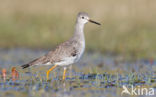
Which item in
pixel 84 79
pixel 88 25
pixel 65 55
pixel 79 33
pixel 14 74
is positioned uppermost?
pixel 88 25

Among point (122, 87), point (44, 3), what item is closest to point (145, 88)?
point (122, 87)

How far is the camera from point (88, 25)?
16.4 m

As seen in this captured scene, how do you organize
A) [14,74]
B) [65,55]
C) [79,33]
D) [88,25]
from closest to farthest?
[65,55] → [14,74] → [79,33] → [88,25]

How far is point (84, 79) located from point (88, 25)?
621 centimetres

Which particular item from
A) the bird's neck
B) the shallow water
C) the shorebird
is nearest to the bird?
the shallow water

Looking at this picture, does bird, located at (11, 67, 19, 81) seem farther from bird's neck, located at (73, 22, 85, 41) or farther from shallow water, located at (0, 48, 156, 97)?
bird's neck, located at (73, 22, 85, 41)

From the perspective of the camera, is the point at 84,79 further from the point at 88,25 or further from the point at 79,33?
the point at 88,25

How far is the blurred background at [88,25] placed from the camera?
47.9ft

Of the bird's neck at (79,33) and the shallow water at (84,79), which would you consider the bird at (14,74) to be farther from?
the bird's neck at (79,33)

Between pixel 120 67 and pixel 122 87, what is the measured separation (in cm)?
286

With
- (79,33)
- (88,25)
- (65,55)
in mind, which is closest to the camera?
(65,55)

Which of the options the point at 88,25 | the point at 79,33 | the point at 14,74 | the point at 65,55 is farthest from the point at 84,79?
the point at 88,25

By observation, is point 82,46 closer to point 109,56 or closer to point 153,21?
point 109,56

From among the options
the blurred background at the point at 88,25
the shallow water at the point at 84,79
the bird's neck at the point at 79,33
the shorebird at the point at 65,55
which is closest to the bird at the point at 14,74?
the shallow water at the point at 84,79
